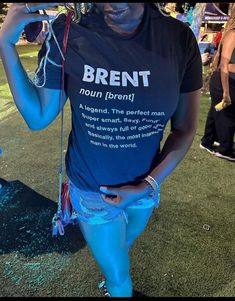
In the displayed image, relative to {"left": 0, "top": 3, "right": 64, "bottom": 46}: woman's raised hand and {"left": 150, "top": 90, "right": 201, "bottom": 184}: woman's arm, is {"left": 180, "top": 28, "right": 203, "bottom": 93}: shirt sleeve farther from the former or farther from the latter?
{"left": 0, "top": 3, "right": 64, "bottom": 46}: woman's raised hand

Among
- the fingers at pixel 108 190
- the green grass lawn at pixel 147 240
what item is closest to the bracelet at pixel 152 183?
the fingers at pixel 108 190

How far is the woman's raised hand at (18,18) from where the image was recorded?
Result: 3.34 ft

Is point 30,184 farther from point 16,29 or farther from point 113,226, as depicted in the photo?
point 16,29

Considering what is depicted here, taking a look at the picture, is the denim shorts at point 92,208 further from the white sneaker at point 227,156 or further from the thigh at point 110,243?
the white sneaker at point 227,156

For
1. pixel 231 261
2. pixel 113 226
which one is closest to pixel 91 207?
pixel 113 226

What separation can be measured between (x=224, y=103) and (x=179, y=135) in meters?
2.47

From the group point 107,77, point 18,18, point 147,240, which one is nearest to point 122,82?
point 107,77

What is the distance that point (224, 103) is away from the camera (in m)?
3.67

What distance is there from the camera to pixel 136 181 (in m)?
1.37

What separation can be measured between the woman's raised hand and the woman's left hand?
60cm

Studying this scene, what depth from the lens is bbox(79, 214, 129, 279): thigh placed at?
1.39 m

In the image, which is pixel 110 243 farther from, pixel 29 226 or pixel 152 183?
pixel 29 226

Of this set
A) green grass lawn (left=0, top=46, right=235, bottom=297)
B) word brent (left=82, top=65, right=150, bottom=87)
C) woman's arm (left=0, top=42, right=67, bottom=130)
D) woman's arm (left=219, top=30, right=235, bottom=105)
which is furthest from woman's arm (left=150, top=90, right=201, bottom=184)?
woman's arm (left=219, top=30, right=235, bottom=105)

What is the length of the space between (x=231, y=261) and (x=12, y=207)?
174 centimetres
